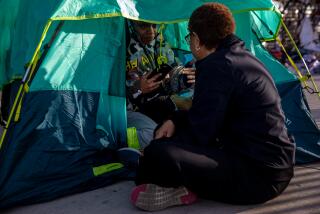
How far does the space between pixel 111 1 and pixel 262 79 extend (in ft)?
3.96

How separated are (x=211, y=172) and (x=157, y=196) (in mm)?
368

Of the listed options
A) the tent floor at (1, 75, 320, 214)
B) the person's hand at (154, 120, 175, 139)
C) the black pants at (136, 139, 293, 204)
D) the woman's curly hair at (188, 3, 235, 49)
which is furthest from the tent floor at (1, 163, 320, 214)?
the woman's curly hair at (188, 3, 235, 49)

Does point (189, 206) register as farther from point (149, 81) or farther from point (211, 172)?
point (149, 81)

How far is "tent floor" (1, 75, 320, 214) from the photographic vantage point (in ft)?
8.32

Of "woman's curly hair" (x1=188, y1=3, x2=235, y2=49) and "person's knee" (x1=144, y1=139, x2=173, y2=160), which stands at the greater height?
"woman's curly hair" (x1=188, y1=3, x2=235, y2=49)

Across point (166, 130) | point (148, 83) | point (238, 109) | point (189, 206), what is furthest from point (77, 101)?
point (238, 109)

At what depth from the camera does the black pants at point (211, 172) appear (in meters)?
2.37

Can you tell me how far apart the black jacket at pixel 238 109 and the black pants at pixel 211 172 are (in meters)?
0.07

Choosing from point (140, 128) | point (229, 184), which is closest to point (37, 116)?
point (140, 128)

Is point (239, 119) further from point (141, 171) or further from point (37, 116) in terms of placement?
point (37, 116)

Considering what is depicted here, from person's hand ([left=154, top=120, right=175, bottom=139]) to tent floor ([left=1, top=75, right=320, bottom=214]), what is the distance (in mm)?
448

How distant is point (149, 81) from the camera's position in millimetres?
3482

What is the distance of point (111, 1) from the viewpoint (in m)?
2.96

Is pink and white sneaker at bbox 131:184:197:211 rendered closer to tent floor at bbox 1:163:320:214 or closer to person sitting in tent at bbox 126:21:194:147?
tent floor at bbox 1:163:320:214
